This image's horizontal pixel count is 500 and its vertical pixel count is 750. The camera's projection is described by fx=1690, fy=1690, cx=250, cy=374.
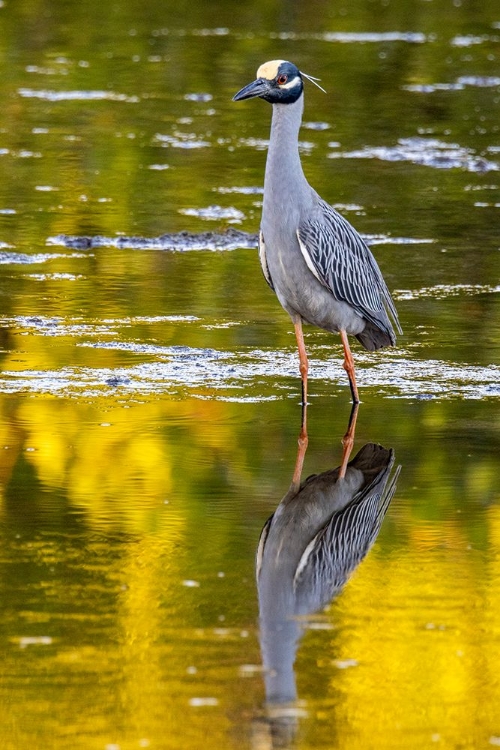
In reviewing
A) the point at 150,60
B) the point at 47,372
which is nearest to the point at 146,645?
the point at 47,372

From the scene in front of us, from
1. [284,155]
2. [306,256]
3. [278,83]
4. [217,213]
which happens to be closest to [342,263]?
[306,256]

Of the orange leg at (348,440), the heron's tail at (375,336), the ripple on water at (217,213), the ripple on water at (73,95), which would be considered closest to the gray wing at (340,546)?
the orange leg at (348,440)

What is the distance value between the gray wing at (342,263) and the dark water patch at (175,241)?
12.6 feet

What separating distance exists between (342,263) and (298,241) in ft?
1.07

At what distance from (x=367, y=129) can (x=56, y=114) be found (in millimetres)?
3656

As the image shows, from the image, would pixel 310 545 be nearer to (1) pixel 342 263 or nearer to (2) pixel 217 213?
(1) pixel 342 263

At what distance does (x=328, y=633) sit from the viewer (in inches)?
235

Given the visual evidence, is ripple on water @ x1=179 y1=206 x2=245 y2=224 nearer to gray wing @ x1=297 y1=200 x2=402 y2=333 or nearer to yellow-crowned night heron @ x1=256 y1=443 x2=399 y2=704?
gray wing @ x1=297 y1=200 x2=402 y2=333

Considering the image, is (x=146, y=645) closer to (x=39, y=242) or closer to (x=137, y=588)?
(x=137, y=588)

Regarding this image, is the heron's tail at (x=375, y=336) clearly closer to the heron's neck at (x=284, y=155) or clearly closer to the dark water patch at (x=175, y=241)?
the heron's neck at (x=284, y=155)

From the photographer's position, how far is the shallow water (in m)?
5.46

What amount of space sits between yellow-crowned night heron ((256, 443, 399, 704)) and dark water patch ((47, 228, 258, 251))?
17.5 ft

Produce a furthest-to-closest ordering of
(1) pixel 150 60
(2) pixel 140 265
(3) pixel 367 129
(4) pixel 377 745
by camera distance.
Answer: (1) pixel 150 60, (3) pixel 367 129, (2) pixel 140 265, (4) pixel 377 745

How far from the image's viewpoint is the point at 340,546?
691cm
